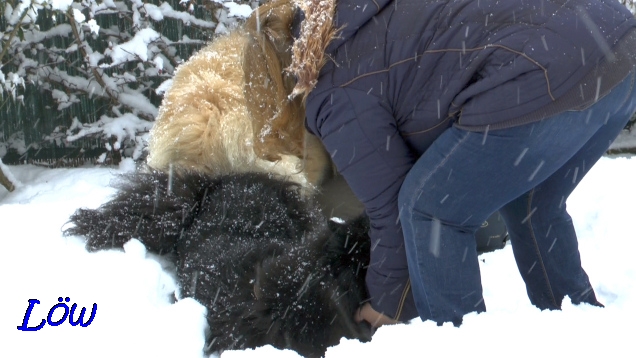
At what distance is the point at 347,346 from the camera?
1592 millimetres

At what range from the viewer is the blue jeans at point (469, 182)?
156 centimetres

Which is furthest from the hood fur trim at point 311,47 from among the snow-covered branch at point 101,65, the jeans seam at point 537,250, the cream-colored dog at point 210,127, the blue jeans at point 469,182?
the snow-covered branch at point 101,65

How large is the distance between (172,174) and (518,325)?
157 cm

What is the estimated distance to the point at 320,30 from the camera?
1.59 m

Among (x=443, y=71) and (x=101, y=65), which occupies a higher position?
(x=443, y=71)

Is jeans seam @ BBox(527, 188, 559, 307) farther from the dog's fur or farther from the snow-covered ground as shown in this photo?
the dog's fur

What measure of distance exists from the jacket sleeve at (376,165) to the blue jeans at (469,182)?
0.20 ft

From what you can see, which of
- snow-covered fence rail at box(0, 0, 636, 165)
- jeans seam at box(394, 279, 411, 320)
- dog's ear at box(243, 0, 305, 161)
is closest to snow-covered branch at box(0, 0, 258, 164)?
snow-covered fence rail at box(0, 0, 636, 165)

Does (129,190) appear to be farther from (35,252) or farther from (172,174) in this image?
(35,252)

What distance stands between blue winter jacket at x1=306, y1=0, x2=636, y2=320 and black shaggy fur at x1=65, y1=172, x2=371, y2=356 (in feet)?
1.25

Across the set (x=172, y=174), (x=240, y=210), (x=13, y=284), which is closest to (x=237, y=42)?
(x=172, y=174)

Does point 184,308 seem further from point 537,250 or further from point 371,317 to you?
point 537,250

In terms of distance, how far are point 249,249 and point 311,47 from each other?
2.83 feet

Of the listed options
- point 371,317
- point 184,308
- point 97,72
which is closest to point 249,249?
point 184,308
